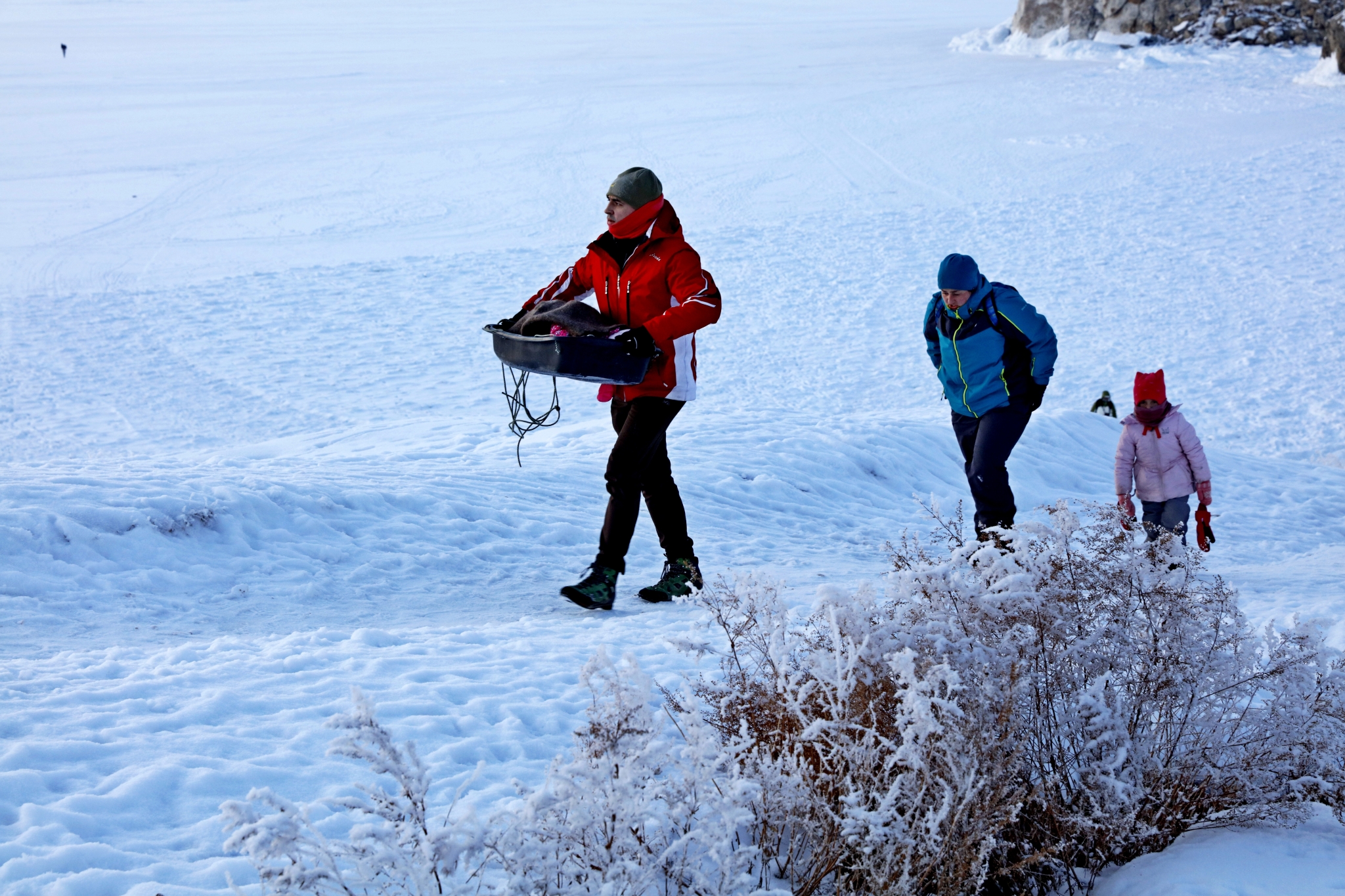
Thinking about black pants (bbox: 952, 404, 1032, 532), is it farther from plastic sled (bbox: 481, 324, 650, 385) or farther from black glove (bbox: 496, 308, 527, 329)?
black glove (bbox: 496, 308, 527, 329)

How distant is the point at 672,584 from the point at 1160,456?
2942mm

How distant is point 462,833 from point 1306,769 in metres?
2.21

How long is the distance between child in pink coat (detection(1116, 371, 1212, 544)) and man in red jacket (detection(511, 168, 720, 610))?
8.77 feet

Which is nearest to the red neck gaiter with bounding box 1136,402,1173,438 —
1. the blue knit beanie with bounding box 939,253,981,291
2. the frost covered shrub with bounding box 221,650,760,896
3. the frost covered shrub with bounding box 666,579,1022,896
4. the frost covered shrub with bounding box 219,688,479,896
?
the blue knit beanie with bounding box 939,253,981,291

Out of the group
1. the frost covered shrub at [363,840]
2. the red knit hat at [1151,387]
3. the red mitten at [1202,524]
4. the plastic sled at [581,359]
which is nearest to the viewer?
the frost covered shrub at [363,840]

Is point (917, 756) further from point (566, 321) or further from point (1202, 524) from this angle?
point (1202, 524)

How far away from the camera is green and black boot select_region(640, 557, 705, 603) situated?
5.12 meters

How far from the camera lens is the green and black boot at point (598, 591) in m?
5.04

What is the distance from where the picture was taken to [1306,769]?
9.90ft

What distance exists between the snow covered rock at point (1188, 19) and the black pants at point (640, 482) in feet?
121

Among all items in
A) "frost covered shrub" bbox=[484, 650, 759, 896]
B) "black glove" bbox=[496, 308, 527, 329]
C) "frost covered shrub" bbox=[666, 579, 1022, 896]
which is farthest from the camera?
"black glove" bbox=[496, 308, 527, 329]

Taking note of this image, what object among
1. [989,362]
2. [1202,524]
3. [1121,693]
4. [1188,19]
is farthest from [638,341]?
[1188,19]

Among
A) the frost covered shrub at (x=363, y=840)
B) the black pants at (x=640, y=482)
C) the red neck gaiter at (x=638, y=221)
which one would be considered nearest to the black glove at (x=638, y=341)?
the black pants at (x=640, y=482)

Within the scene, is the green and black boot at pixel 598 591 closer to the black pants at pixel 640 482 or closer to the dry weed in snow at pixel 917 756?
the black pants at pixel 640 482
